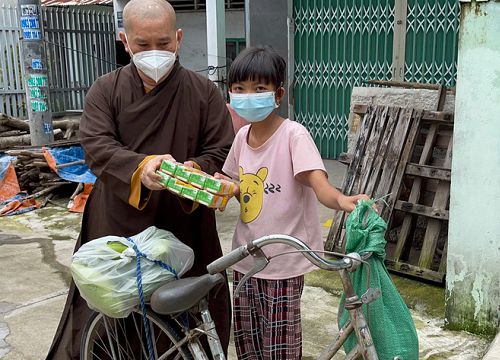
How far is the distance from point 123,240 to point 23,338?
1737 mm

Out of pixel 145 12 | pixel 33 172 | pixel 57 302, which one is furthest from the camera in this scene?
pixel 33 172

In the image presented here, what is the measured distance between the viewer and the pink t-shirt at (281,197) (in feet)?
6.94

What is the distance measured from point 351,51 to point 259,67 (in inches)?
217

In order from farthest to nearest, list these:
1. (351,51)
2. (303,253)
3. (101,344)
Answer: (351,51), (101,344), (303,253)

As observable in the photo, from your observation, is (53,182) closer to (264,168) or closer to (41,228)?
(41,228)

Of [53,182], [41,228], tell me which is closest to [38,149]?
[53,182]

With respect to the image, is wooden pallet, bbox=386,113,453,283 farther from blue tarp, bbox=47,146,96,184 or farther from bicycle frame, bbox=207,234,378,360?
blue tarp, bbox=47,146,96,184

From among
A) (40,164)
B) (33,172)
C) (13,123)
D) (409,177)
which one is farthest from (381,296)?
(13,123)

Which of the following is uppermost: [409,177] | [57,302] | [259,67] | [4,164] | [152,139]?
[259,67]

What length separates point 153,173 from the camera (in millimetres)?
2016

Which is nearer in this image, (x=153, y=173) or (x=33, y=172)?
(x=153, y=173)

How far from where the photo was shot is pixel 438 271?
3.91 meters

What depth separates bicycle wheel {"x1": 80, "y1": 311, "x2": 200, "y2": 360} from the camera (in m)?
2.33

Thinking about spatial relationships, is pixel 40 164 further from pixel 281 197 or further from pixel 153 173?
pixel 281 197
